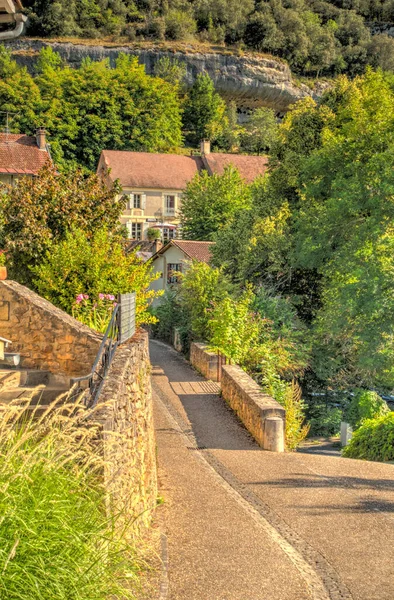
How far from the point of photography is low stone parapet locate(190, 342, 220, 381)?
65.9 feet

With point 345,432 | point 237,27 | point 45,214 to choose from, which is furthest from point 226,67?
point 45,214

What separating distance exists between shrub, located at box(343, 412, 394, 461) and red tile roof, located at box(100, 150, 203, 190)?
4534cm

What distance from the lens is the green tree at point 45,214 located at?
16.6 meters

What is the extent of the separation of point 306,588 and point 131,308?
16.0 ft

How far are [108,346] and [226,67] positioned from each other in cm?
10366

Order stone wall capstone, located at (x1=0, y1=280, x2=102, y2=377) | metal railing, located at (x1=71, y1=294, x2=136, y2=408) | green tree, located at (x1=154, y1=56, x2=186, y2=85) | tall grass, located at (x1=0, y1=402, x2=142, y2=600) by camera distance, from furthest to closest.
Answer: green tree, located at (x1=154, y1=56, x2=186, y2=85)
stone wall capstone, located at (x1=0, y1=280, x2=102, y2=377)
metal railing, located at (x1=71, y1=294, x2=136, y2=408)
tall grass, located at (x1=0, y1=402, x2=142, y2=600)

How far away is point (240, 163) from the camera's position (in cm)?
6494

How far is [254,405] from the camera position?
558 inches

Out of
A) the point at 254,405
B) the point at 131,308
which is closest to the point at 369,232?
the point at 254,405

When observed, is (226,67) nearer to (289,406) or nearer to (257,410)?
(289,406)

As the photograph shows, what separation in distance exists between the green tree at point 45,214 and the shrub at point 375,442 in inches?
275

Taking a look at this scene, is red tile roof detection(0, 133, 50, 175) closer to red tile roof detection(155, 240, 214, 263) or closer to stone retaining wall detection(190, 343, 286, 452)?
red tile roof detection(155, 240, 214, 263)

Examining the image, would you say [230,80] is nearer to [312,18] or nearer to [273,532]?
[312,18]

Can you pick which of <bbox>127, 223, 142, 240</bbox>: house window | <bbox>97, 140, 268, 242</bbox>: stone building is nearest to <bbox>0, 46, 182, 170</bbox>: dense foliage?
<bbox>97, 140, 268, 242</bbox>: stone building
